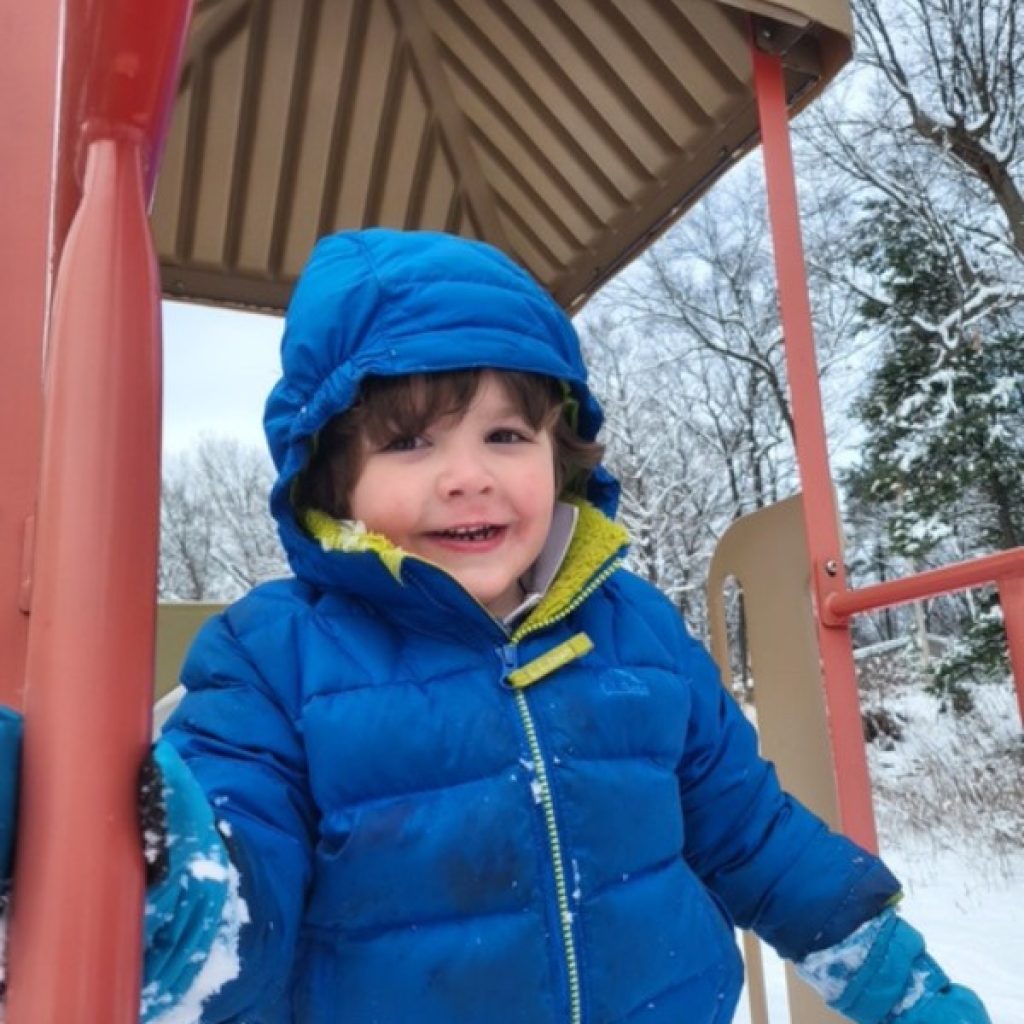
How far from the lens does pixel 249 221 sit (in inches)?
117

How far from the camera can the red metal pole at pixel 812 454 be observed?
6.31ft

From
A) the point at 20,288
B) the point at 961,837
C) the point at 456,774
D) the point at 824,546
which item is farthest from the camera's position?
the point at 961,837

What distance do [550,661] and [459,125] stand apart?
212cm

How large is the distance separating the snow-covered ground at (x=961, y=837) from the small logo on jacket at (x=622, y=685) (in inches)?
121

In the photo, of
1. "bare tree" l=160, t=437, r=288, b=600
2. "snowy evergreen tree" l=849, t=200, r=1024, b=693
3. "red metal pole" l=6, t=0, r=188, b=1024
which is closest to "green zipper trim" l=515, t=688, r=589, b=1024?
"red metal pole" l=6, t=0, r=188, b=1024

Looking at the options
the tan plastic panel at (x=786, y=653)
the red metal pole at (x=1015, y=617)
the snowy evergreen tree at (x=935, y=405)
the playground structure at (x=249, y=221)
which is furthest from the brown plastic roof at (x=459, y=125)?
the snowy evergreen tree at (x=935, y=405)

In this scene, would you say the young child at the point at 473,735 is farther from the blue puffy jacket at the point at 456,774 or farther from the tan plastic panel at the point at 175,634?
the tan plastic panel at the point at 175,634

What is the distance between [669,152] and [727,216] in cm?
1949

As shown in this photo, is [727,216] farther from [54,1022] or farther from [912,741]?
[54,1022]

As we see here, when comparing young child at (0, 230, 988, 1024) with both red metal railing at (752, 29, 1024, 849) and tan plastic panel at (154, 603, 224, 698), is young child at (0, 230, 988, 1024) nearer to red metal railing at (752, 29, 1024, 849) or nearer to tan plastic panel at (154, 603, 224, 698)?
red metal railing at (752, 29, 1024, 849)

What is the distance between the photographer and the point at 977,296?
1497cm

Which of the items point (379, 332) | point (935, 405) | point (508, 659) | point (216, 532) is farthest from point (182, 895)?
point (216, 532)

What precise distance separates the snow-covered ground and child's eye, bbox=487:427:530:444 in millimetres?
3232

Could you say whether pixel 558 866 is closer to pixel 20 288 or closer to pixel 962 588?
pixel 20 288
